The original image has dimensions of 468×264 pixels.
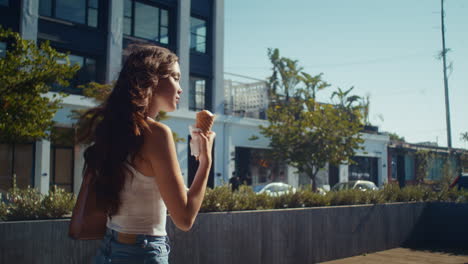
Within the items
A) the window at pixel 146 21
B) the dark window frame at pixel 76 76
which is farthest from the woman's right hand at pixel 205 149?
the window at pixel 146 21

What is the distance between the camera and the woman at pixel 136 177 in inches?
71.6

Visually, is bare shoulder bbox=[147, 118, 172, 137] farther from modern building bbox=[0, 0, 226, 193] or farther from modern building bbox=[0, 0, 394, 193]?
modern building bbox=[0, 0, 226, 193]

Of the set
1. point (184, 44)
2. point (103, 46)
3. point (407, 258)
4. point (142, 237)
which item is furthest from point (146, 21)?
point (142, 237)

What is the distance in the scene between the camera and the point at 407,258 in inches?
361

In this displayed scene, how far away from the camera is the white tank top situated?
73.3 inches

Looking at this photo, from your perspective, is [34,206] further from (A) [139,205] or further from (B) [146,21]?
(B) [146,21]

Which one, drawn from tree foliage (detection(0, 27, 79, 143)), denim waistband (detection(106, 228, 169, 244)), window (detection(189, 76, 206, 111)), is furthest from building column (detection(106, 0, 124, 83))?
denim waistband (detection(106, 228, 169, 244))

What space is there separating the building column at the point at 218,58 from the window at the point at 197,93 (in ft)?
1.86

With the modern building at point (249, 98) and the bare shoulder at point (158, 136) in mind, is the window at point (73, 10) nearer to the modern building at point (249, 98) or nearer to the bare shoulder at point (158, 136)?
the modern building at point (249, 98)

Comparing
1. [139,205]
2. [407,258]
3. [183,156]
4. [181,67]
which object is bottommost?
[407,258]

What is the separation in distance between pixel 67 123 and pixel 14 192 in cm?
1390

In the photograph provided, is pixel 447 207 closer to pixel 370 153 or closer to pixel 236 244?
pixel 236 244

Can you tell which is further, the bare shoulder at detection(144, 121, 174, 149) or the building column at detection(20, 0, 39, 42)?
the building column at detection(20, 0, 39, 42)

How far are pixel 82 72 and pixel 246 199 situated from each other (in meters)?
14.3
